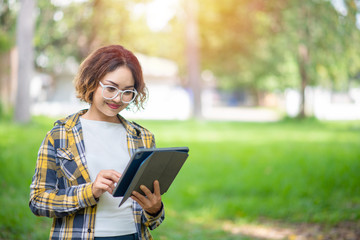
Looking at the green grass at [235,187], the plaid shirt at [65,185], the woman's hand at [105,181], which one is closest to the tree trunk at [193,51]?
the green grass at [235,187]

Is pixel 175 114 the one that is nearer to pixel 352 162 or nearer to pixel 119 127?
pixel 352 162

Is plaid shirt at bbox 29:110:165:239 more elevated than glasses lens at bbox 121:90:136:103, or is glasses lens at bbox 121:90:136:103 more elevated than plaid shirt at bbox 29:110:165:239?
glasses lens at bbox 121:90:136:103

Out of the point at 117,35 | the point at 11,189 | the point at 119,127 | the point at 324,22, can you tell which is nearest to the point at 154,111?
the point at 117,35

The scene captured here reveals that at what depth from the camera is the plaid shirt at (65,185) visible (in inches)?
82.3

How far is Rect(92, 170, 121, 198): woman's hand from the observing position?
199cm

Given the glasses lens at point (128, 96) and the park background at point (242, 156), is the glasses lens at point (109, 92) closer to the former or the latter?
the glasses lens at point (128, 96)

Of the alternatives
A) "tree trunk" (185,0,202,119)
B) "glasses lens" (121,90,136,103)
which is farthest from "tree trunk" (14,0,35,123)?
"glasses lens" (121,90,136,103)

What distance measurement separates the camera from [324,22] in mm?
9727

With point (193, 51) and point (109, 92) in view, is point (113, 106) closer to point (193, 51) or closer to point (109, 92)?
point (109, 92)

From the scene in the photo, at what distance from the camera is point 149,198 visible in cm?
217

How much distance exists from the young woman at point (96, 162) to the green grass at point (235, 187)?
294 cm

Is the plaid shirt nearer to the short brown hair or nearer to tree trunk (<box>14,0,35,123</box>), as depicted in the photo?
the short brown hair

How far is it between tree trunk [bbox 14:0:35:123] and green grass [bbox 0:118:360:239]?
164cm

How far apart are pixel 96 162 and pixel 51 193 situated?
26 centimetres
